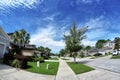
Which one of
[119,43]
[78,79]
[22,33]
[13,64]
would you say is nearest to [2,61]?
[13,64]

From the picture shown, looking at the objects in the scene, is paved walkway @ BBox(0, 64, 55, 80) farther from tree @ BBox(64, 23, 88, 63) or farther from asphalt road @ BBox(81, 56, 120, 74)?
tree @ BBox(64, 23, 88, 63)

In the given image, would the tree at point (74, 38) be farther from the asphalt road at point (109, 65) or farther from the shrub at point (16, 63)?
the shrub at point (16, 63)

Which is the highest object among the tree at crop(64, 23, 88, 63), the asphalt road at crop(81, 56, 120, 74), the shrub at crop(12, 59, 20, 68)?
the tree at crop(64, 23, 88, 63)

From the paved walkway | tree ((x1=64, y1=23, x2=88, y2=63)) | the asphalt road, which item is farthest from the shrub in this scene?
tree ((x1=64, y1=23, x2=88, y2=63))

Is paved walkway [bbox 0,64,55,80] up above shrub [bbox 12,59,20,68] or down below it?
below

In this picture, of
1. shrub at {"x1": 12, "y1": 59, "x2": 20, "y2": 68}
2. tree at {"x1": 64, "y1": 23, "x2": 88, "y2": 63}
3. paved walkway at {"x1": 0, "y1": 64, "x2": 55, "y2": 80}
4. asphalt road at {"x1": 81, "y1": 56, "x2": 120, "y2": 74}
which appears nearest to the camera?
paved walkway at {"x1": 0, "y1": 64, "x2": 55, "y2": 80}

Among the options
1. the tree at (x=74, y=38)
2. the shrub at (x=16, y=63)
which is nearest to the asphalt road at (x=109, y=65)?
the tree at (x=74, y=38)

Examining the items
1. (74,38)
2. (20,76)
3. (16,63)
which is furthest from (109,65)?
(20,76)

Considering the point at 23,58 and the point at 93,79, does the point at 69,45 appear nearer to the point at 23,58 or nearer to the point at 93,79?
the point at 23,58

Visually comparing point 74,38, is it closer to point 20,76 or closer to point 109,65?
point 109,65

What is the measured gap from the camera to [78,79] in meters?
10.7

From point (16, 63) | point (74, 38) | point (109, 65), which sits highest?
point (74, 38)

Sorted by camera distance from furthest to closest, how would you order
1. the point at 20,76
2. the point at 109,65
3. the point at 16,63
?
the point at 109,65 → the point at 16,63 → the point at 20,76

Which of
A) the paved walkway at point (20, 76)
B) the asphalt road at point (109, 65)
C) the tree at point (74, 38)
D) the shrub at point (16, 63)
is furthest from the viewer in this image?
the tree at point (74, 38)
